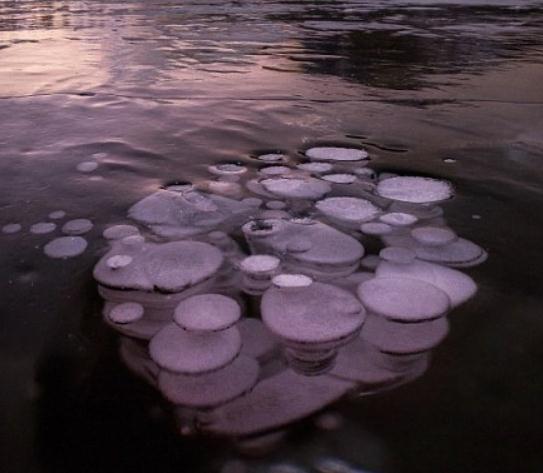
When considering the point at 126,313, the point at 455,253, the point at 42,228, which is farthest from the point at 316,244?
the point at 42,228

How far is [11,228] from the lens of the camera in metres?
1.90

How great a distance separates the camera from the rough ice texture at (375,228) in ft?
6.23

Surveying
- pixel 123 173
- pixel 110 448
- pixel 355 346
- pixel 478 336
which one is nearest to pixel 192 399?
pixel 110 448

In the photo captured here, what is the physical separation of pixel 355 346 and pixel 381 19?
768cm

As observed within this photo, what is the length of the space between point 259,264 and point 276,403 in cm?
62

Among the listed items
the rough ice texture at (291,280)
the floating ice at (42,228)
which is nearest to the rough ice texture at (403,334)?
the rough ice texture at (291,280)

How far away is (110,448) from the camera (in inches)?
Answer: 41.8

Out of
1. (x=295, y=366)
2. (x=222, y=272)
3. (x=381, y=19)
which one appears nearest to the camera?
(x=295, y=366)

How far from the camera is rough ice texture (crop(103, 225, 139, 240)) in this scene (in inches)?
73.7

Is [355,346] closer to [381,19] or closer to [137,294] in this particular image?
[137,294]

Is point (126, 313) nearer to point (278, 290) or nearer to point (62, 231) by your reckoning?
point (278, 290)

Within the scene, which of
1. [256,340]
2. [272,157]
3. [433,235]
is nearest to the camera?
[256,340]

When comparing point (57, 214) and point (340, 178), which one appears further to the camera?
point (340, 178)

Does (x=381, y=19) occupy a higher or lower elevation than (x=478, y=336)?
higher
